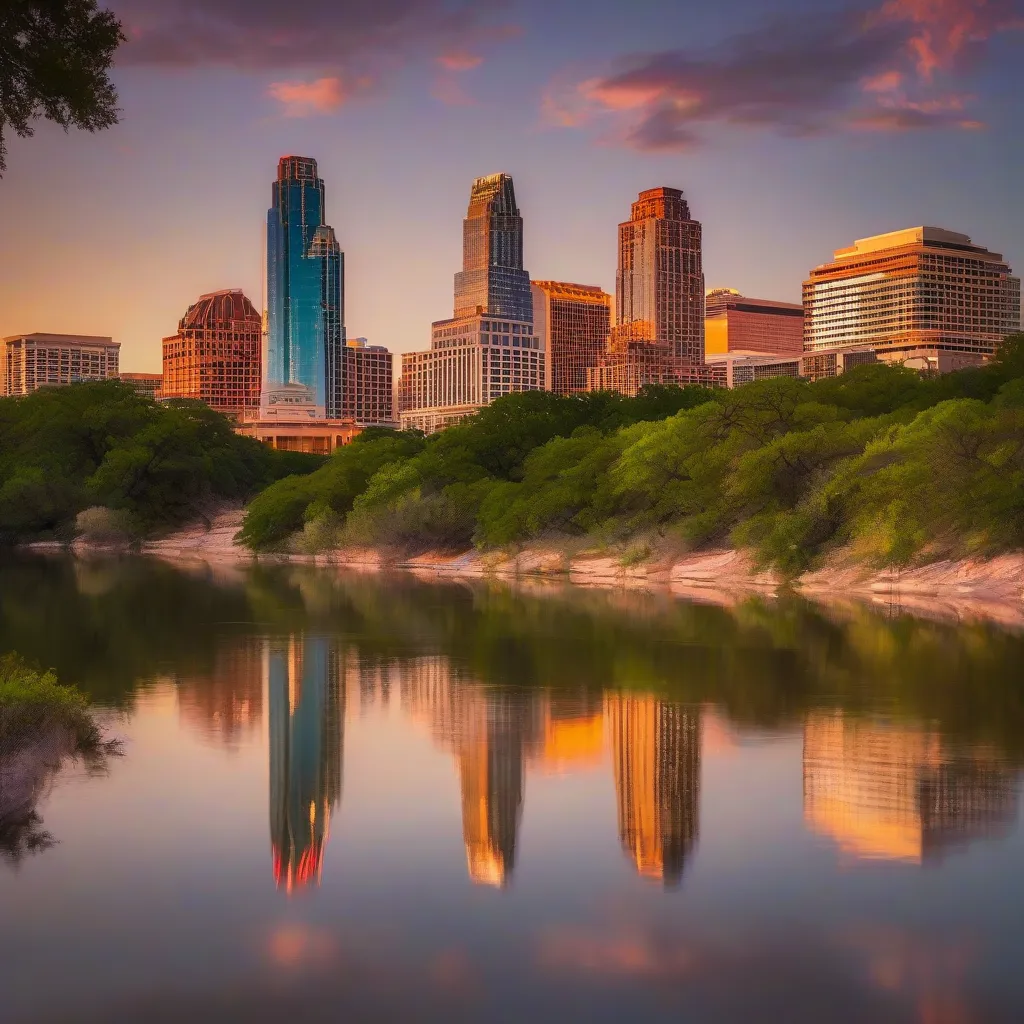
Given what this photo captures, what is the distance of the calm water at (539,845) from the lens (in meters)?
10.9

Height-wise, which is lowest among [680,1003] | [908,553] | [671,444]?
[680,1003]

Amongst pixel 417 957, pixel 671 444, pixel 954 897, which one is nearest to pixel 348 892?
pixel 417 957

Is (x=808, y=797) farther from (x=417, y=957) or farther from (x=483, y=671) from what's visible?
(x=483, y=671)

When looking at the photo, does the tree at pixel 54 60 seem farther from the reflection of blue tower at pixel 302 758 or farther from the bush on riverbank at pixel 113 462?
the bush on riverbank at pixel 113 462

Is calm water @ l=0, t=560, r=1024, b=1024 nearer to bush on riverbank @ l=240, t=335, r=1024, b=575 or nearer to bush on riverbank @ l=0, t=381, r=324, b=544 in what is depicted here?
bush on riverbank @ l=240, t=335, r=1024, b=575

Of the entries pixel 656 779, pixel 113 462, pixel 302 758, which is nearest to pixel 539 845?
pixel 656 779

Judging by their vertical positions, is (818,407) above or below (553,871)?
above

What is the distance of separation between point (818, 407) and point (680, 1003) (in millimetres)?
45670

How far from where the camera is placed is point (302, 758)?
20078mm

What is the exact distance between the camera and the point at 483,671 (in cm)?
2878

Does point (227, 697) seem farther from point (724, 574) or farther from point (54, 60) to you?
point (724, 574)

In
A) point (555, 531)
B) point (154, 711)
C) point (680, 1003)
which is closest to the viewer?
point (680, 1003)

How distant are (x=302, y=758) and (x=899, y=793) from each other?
8209mm

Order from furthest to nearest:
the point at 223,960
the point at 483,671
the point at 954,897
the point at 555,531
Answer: the point at 555,531 → the point at 483,671 → the point at 954,897 → the point at 223,960
